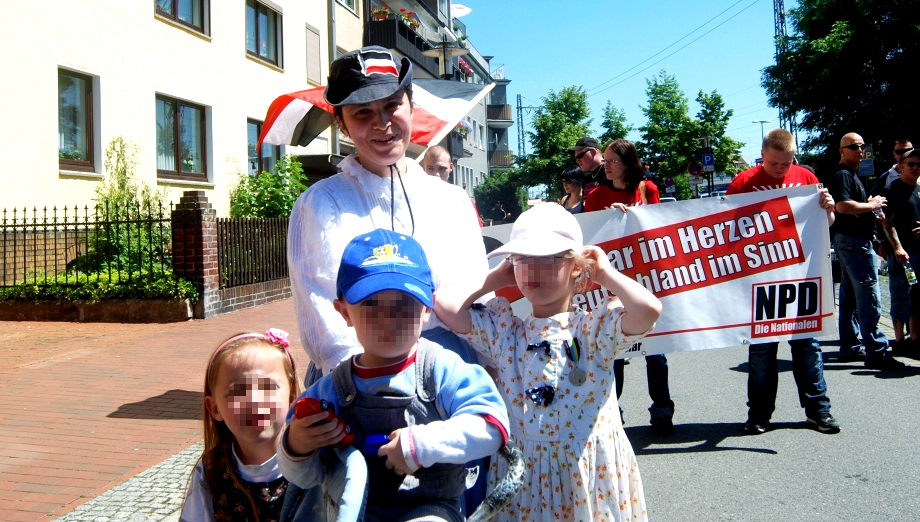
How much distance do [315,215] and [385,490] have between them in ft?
2.92

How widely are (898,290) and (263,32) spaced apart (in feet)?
59.6

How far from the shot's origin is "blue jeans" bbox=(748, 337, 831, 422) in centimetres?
549

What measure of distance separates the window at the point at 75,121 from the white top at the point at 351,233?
13.2 meters

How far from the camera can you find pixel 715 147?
4656cm

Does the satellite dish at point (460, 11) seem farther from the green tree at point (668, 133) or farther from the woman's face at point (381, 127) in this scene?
the woman's face at point (381, 127)

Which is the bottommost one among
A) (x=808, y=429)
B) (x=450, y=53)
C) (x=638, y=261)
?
(x=808, y=429)

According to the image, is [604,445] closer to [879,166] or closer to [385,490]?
[385,490]

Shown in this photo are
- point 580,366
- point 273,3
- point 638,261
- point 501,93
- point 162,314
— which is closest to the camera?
point 580,366

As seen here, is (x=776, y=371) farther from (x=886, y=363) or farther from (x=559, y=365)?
(x=559, y=365)

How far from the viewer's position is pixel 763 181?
18.9ft

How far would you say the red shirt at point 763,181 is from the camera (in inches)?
225

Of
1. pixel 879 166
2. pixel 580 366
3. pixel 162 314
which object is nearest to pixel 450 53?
pixel 879 166

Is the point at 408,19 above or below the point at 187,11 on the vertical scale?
above

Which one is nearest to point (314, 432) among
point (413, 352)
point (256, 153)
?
point (413, 352)
